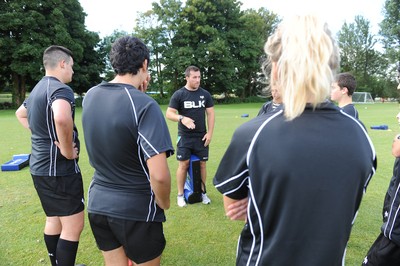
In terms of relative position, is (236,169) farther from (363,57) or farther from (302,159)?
(363,57)

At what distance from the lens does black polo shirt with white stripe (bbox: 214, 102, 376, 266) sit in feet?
4.12

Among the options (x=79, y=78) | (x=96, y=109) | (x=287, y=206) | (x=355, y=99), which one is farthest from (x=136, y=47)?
(x=355, y=99)

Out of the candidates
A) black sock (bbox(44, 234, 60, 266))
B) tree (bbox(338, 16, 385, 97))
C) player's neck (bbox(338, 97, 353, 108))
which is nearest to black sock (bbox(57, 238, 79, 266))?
black sock (bbox(44, 234, 60, 266))

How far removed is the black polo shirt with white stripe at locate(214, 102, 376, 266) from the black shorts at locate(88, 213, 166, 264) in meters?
1.07

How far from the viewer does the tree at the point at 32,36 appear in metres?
29.8

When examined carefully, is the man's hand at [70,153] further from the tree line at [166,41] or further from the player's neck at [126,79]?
the tree line at [166,41]

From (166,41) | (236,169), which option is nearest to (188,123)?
(236,169)

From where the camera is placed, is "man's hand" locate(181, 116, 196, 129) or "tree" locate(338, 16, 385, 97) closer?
"man's hand" locate(181, 116, 196, 129)

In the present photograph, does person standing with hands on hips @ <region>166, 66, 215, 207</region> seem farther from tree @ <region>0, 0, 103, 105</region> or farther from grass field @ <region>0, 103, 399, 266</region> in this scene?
tree @ <region>0, 0, 103, 105</region>

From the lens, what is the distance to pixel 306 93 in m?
1.23

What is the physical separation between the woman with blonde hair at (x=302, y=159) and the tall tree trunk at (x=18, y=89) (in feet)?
119

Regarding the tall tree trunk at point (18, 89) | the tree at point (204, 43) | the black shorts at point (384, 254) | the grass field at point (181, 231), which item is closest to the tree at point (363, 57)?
the tree at point (204, 43)

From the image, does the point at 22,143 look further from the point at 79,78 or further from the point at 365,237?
the point at 79,78

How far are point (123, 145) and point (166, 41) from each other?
43.6 metres
